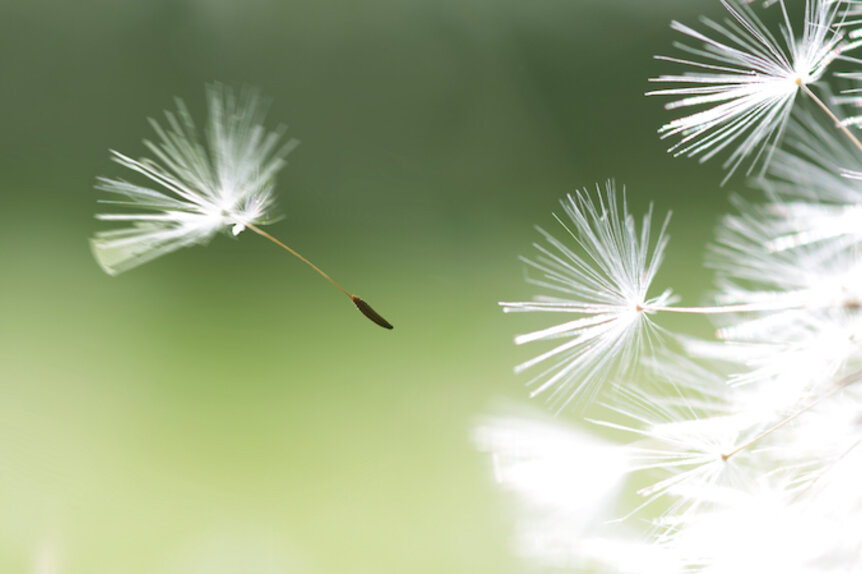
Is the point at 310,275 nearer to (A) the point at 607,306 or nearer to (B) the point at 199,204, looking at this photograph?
(B) the point at 199,204

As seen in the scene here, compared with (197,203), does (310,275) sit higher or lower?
higher

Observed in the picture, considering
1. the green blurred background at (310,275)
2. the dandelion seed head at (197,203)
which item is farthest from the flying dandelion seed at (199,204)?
the green blurred background at (310,275)

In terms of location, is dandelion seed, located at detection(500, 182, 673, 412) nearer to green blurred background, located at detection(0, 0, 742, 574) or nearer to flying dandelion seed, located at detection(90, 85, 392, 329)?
flying dandelion seed, located at detection(90, 85, 392, 329)

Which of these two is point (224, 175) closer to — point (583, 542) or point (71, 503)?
point (583, 542)

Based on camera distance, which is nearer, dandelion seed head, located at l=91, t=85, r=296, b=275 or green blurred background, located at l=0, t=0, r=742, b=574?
dandelion seed head, located at l=91, t=85, r=296, b=275

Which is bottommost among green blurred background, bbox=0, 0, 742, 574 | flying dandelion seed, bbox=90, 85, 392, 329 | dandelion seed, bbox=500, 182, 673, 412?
dandelion seed, bbox=500, 182, 673, 412

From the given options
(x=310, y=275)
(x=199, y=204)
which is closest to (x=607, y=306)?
(x=199, y=204)

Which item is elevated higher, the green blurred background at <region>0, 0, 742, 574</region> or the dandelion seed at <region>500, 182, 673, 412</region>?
the green blurred background at <region>0, 0, 742, 574</region>

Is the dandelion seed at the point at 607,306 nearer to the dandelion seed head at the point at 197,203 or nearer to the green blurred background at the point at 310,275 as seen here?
the dandelion seed head at the point at 197,203

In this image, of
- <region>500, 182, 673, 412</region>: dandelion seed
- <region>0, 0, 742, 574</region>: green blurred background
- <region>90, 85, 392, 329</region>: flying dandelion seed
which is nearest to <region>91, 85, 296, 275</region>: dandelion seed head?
<region>90, 85, 392, 329</region>: flying dandelion seed
